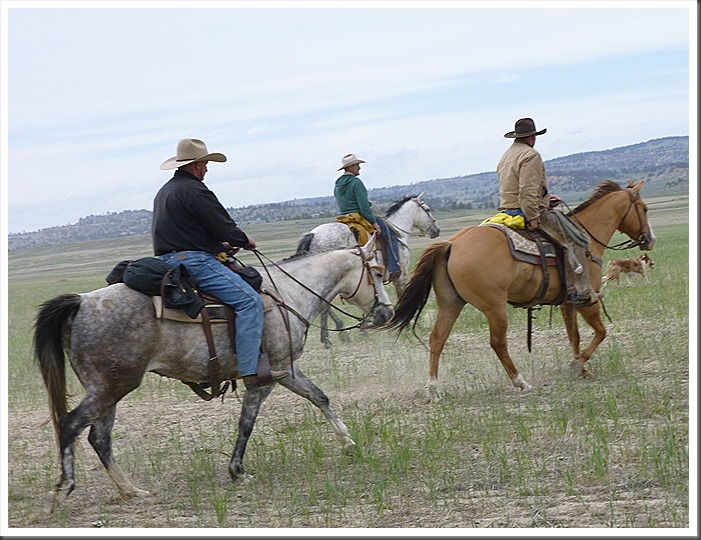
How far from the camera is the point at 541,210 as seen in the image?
32.4 ft

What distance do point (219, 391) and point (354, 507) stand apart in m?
1.69

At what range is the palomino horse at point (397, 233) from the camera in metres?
12.8

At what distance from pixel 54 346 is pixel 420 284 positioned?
4109mm

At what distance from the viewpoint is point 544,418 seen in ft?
26.1

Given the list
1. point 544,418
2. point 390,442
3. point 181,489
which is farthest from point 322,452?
point 544,418

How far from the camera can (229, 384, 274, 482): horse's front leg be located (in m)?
7.12

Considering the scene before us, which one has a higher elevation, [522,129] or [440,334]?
[522,129]

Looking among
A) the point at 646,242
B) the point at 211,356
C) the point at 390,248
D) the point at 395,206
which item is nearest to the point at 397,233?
the point at 395,206

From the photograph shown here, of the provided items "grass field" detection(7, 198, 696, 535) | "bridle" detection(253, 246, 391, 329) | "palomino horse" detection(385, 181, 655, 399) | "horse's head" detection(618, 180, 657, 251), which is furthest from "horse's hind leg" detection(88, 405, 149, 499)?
"horse's head" detection(618, 180, 657, 251)

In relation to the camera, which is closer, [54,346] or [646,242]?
[54,346]

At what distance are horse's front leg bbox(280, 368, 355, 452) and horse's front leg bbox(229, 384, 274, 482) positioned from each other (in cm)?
31

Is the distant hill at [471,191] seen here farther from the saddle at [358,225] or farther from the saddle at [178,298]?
the saddle at [178,298]

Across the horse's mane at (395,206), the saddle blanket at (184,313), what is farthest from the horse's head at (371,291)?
the horse's mane at (395,206)

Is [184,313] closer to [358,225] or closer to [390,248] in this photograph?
[358,225]
